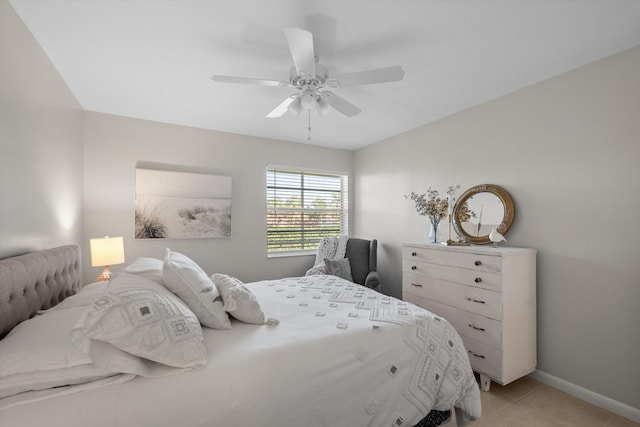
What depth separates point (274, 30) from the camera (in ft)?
5.73

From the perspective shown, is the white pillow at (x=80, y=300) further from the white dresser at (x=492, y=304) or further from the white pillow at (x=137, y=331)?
the white dresser at (x=492, y=304)

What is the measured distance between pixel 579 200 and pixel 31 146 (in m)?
3.91

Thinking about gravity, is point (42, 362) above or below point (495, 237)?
below

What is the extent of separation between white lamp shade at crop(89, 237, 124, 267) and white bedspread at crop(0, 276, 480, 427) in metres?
1.73

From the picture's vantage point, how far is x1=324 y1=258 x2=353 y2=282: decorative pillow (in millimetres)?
3635

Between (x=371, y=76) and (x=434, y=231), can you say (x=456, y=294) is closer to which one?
(x=434, y=231)

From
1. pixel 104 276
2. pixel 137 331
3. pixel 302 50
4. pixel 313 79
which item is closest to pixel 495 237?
pixel 313 79

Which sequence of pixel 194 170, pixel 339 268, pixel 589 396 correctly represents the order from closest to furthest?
pixel 589 396 → pixel 194 170 → pixel 339 268

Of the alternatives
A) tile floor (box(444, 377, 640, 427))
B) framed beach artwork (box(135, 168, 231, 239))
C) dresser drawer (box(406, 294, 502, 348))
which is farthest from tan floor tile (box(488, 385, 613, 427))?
framed beach artwork (box(135, 168, 231, 239))

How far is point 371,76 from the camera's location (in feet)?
5.86

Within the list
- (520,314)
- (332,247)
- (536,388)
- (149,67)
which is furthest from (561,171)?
(149,67)

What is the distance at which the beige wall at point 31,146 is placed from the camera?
151 centimetres

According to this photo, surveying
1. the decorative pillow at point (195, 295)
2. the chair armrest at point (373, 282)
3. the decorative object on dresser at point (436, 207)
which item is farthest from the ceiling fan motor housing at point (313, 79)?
the chair armrest at point (373, 282)

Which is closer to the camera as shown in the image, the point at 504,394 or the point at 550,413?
the point at 550,413
